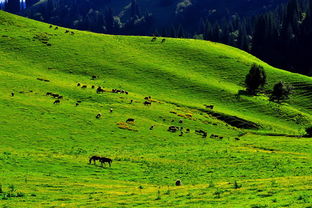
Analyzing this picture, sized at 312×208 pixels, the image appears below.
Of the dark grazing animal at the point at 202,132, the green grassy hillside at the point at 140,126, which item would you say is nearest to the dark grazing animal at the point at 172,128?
the green grassy hillside at the point at 140,126

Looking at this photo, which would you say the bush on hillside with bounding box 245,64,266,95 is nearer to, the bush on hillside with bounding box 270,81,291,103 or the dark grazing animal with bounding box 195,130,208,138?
the bush on hillside with bounding box 270,81,291,103

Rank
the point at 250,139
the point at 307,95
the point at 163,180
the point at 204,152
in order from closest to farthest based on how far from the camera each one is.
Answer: the point at 163,180
the point at 204,152
the point at 250,139
the point at 307,95

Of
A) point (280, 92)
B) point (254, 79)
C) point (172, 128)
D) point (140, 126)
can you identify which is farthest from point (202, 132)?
point (254, 79)

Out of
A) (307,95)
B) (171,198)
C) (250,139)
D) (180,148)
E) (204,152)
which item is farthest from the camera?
(307,95)

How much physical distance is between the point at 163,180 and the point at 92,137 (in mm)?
23899

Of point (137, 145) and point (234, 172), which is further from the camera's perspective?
point (137, 145)

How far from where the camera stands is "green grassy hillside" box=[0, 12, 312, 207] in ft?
104

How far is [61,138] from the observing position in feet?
192

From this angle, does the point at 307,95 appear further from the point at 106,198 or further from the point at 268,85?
the point at 106,198

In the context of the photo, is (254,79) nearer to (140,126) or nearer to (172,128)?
(172,128)

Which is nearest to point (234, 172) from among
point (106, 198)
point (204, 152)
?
point (204, 152)

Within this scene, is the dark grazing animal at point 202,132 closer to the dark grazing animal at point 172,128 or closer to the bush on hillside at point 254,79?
the dark grazing animal at point 172,128

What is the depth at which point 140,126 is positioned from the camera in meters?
70.7

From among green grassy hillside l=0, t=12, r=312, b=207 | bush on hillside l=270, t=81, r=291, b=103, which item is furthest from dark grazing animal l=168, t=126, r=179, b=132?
bush on hillside l=270, t=81, r=291, b=103
